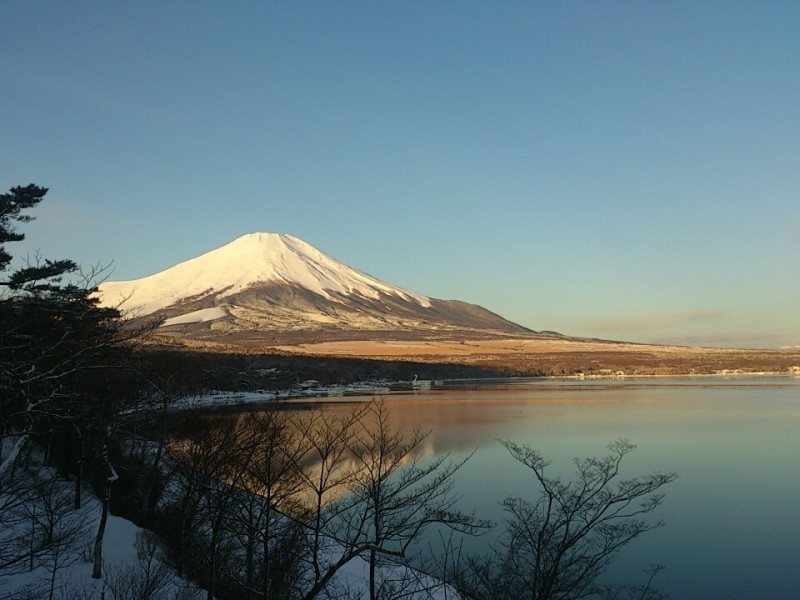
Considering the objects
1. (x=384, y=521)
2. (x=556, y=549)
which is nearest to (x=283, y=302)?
(x=384, y=521)

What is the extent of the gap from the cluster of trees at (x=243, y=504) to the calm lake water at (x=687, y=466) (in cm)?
58

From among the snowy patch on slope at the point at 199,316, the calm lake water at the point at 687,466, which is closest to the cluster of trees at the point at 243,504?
the calm lake water at the point at 687,466

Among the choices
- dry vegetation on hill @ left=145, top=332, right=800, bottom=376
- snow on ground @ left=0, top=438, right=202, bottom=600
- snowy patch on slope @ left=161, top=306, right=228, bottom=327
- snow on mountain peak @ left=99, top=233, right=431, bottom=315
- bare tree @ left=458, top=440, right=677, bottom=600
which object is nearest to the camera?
bare tree @ left=458, top=440, right=677, bottom=600

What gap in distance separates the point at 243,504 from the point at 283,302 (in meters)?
94.3

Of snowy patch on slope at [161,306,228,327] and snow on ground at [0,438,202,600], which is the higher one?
snowy patch on slope at [161,306,228,327]

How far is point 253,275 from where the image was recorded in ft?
362

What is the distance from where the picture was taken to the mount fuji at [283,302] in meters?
83.0

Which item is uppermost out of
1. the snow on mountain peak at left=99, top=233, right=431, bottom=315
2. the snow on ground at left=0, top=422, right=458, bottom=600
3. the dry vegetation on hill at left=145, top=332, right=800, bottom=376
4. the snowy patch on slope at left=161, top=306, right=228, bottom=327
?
the snow on mountain peak at left=99, top=233, right=431, bottom=315

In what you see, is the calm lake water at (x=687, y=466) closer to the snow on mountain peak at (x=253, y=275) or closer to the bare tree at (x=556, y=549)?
the bare tree at (x=556, y=549)

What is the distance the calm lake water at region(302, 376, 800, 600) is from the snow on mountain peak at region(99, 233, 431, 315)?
81711mm

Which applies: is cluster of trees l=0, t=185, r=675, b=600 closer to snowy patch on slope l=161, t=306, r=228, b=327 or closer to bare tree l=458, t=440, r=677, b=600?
bare tree l=458, t=440, r=677, b=600

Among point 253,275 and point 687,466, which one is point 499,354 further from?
point 687,466

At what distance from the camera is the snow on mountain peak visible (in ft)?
351

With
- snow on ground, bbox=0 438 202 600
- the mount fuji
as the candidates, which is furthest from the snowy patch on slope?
snow on ground, bbox=0 438 202 600
